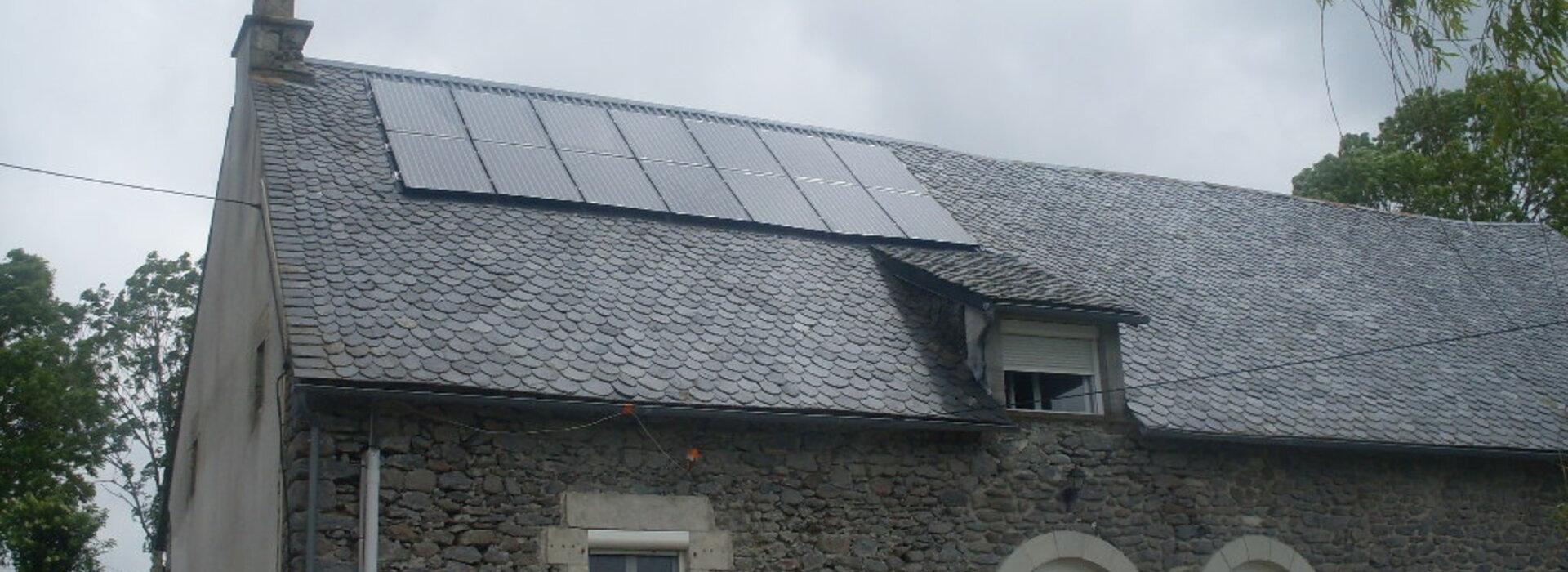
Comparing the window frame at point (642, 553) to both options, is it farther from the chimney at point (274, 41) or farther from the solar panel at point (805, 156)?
the chimney at point (274, 41)

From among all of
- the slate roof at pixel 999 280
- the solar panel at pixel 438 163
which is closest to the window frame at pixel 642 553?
the slate roof at pixel 999 280

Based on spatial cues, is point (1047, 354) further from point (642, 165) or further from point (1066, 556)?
point (642, 165)

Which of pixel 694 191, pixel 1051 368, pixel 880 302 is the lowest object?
pixel 1051 368

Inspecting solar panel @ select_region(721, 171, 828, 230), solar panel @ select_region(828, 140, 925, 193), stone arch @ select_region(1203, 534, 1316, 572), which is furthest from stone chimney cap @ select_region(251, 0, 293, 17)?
stone arch @ select_region(1203, 534, 1316, 572)

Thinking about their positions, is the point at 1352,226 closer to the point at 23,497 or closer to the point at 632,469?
the point at 632,469

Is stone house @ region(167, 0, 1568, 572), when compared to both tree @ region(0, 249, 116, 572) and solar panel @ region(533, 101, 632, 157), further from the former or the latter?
tree @ region(0, 249, 116, 572)

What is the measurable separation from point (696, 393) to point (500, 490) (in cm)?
168

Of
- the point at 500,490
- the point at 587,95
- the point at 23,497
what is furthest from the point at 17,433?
the point at 500,490

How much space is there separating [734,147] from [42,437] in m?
21.3

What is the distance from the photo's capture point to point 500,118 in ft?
53.9

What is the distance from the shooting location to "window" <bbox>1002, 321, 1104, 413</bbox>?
1414 cm

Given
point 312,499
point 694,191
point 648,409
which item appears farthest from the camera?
point 694,191

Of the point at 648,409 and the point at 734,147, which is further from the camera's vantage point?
the point at 734,147

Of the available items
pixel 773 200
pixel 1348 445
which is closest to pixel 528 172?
pixel 773 200
